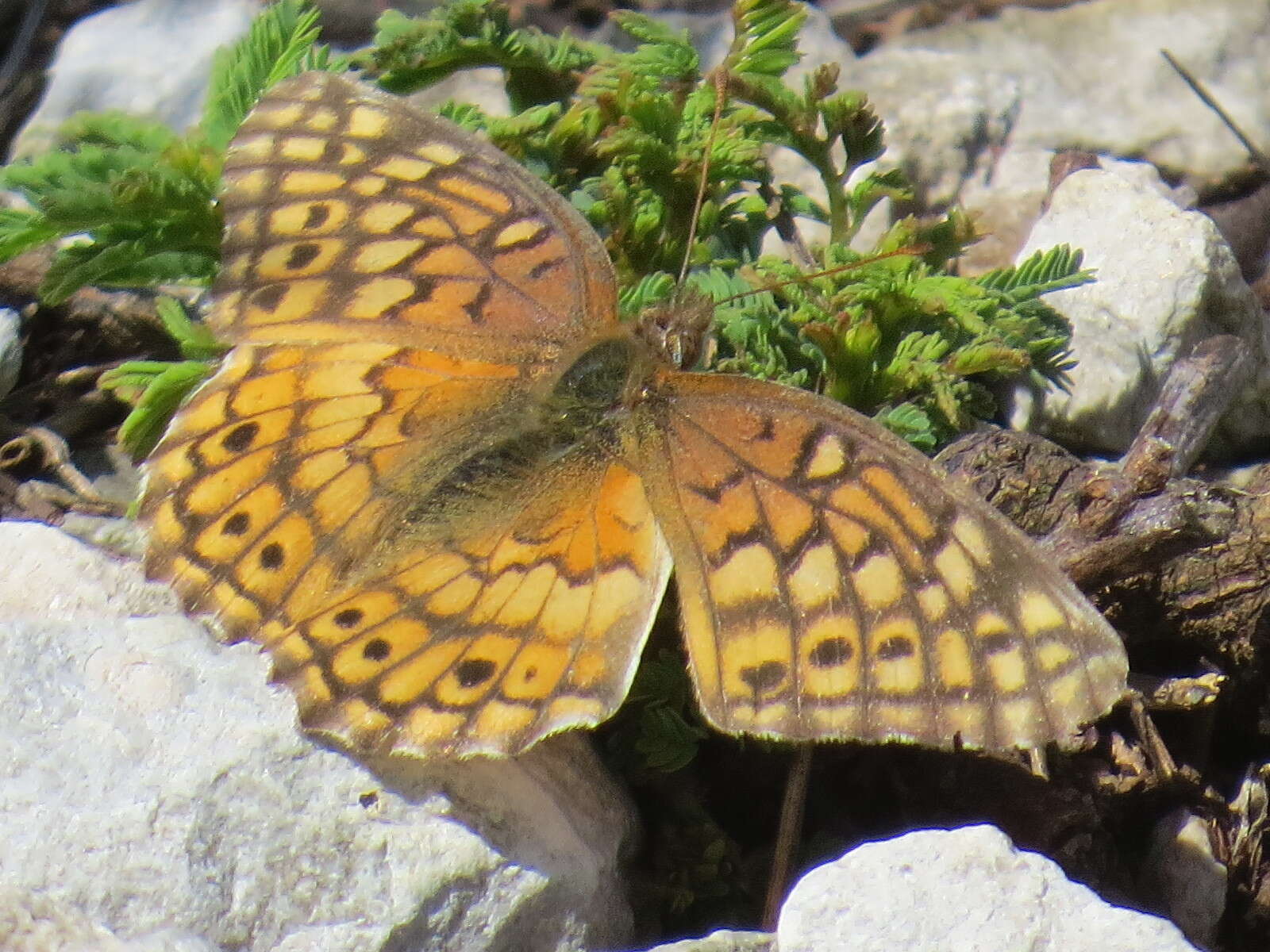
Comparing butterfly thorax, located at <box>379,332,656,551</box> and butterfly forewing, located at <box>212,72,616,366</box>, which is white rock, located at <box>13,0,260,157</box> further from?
butterfly thorax, located at <box>379,332,656,551</box>

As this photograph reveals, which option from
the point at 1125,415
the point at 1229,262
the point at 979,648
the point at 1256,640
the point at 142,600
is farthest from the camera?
the point at 1229,262

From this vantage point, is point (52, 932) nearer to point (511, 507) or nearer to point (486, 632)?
point (486, 632)

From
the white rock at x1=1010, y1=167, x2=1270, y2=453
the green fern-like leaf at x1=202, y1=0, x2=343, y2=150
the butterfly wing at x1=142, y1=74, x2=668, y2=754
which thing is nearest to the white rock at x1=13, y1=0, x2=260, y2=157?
the green fern-like leaf at x1=202, y1=0, x2=343, y2=150

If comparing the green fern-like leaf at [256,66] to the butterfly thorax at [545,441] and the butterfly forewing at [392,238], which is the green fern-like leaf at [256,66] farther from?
the butterfly thorax at [545,441]

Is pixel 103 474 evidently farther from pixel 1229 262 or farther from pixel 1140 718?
pixel 1229 262

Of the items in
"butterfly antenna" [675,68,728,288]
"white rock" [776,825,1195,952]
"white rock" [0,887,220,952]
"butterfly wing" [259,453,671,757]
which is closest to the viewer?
"white rock" [0,887,220,952]

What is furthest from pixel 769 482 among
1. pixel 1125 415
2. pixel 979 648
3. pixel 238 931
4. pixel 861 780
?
pixel 1125 415

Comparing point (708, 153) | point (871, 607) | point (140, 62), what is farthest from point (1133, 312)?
point (140, 62)
